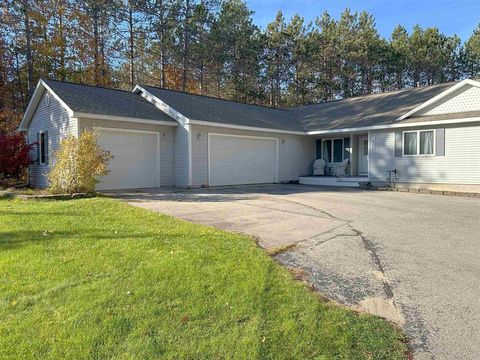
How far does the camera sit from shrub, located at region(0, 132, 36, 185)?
13685 millimetres

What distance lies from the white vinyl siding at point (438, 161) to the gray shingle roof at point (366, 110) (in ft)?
3.76

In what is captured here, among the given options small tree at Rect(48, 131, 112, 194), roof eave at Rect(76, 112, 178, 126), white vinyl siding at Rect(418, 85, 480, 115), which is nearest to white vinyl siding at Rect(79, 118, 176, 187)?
roof eave at Rect(76, 112, 178, 126)

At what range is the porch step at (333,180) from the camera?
665 inches

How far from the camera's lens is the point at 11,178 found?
15.7 meters

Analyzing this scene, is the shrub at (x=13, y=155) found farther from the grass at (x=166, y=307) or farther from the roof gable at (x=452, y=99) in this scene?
the roof gable at (x=452, y=99)

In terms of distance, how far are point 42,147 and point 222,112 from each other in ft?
25.6


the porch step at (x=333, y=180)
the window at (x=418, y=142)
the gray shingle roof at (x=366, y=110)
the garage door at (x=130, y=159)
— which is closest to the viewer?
the garage door at (x=130, y=159)

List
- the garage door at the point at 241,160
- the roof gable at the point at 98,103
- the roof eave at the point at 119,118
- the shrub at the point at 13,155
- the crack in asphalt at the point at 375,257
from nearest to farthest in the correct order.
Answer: the crack in asphalt at the point at 375,257
the roof eave at the point at 119,118
the roof gable at the point at 98,103
the shrub at the point at 13,155
the garage door at the point at 241,160

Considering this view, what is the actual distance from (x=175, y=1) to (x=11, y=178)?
59.4ft

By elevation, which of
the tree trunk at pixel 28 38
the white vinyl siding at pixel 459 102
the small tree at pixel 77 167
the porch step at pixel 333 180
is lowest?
the porch step at pixel 333 180

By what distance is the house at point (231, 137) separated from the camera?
533 inches

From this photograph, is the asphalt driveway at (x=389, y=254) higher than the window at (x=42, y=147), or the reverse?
the window at (x=42, y=147)

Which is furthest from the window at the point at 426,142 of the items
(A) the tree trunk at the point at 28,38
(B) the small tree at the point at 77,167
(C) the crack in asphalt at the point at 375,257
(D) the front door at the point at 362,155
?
(A) the tree trunk at the point at 28,38

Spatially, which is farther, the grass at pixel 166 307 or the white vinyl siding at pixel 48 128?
the white vinyl siding at pixel 48 128
